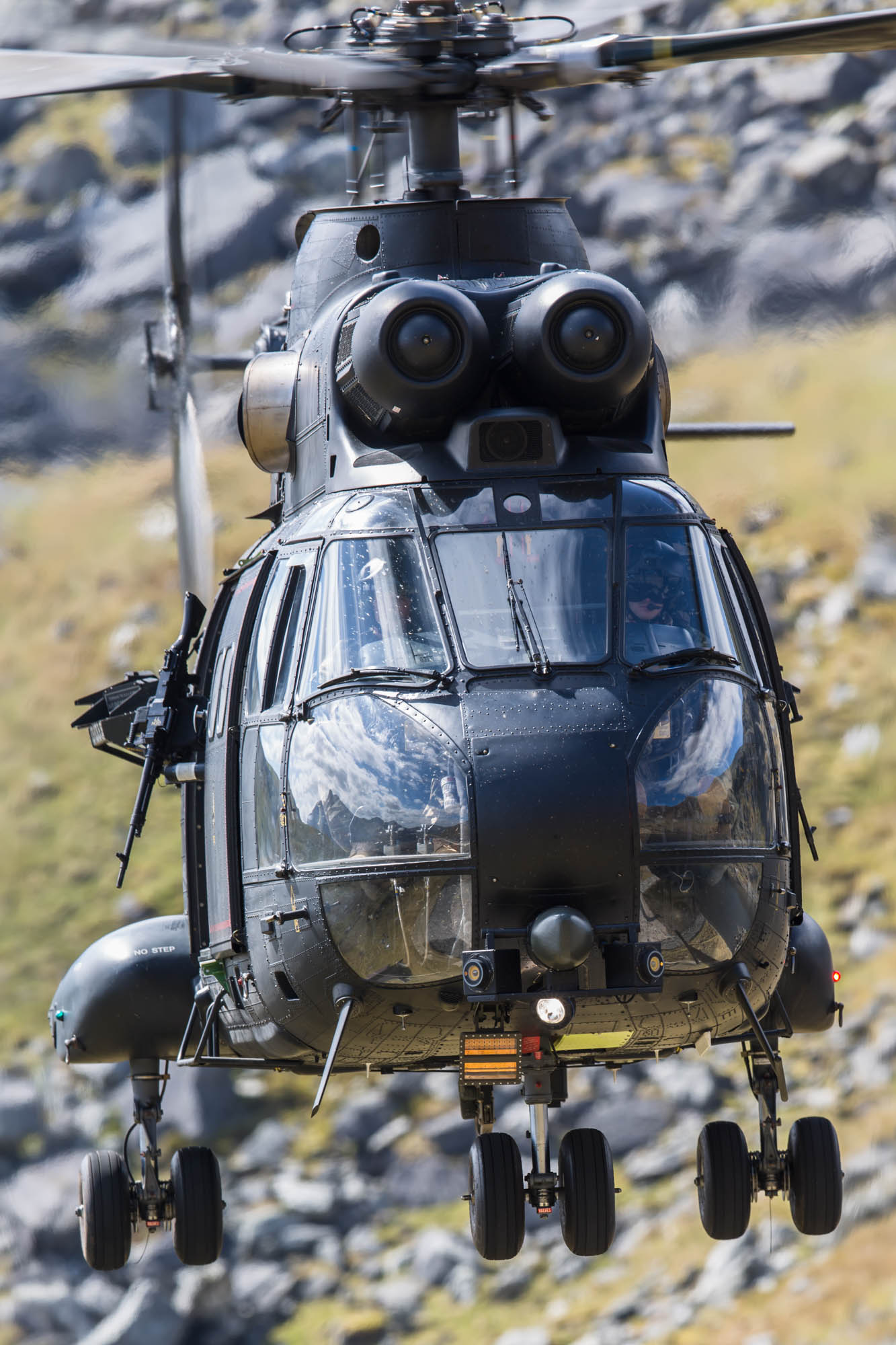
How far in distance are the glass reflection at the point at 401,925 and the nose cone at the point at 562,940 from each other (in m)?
0.40

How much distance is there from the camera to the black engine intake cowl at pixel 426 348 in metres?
11.1

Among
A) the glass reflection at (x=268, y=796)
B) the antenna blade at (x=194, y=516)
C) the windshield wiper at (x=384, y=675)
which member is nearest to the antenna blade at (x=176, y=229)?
the antenna blade at (x=194, y=516)

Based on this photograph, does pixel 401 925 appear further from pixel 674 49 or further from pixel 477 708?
pixel 674 49

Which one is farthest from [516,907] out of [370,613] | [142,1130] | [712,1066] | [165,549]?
[165,549]

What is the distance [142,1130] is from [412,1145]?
70.7 ft

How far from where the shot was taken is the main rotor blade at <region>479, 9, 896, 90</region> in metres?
10.6

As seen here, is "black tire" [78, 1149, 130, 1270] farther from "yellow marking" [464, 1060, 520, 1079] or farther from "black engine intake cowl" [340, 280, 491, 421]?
"black engine intake cowl" [340, 280, 491, 421]

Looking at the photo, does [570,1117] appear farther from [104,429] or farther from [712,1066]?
[104,429]

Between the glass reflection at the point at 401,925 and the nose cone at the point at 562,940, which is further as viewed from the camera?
the glass reflection at the point at 401,925

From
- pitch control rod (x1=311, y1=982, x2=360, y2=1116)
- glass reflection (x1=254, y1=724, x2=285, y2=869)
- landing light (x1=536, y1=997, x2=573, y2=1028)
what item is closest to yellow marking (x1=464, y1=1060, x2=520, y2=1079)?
landing light (x1=536, y1=997, x2=573, y2=1028)

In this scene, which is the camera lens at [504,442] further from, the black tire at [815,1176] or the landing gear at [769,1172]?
the black tire at [815,1176]

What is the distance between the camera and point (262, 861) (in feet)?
36.2

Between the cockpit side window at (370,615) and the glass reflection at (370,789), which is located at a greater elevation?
the cockpit side window at (370,615)

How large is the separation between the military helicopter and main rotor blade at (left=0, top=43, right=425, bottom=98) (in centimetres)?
2
